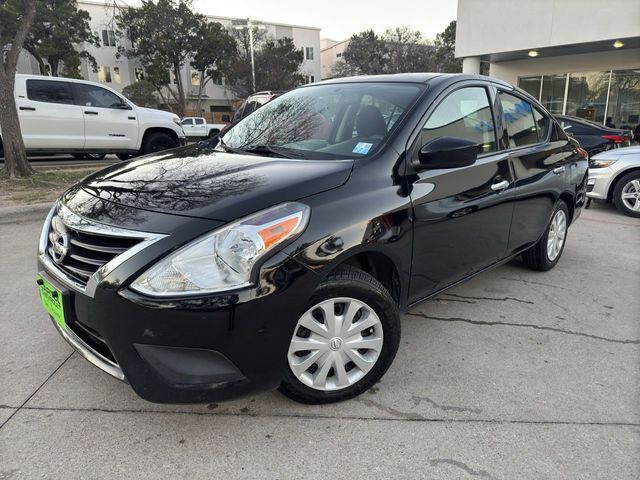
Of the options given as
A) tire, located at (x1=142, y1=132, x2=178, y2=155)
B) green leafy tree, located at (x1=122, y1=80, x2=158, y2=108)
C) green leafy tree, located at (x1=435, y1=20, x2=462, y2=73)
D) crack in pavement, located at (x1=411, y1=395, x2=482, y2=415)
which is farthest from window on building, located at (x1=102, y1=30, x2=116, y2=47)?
crack in pavement, located at (x1=411, y1=395, x2=482, y2=415)

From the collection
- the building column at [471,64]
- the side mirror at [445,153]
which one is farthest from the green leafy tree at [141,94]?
the side mirror at [445,153]

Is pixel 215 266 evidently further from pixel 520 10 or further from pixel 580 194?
pixel 520 10

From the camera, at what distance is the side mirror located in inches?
98.6

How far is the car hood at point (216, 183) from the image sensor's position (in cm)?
206

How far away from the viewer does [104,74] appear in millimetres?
46094

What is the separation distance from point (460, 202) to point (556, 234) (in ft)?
6.35

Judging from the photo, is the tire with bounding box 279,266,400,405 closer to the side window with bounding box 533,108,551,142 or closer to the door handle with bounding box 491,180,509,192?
the door handle with bounding box 491,180,509,192

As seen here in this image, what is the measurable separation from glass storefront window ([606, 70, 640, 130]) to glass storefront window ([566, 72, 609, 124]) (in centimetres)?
25

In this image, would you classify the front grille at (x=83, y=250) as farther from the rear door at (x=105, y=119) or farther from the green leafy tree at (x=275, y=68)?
the green leafy tree at (x=275, y=68)

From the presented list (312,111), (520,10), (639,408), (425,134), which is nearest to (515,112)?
(425,134)

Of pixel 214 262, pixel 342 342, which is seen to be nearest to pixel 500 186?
pixel 342 342

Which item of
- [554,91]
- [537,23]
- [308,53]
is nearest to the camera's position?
[537,23]

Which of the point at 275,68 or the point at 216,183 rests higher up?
the point at 275,68

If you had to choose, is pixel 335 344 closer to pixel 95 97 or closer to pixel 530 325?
pixel 530 325
